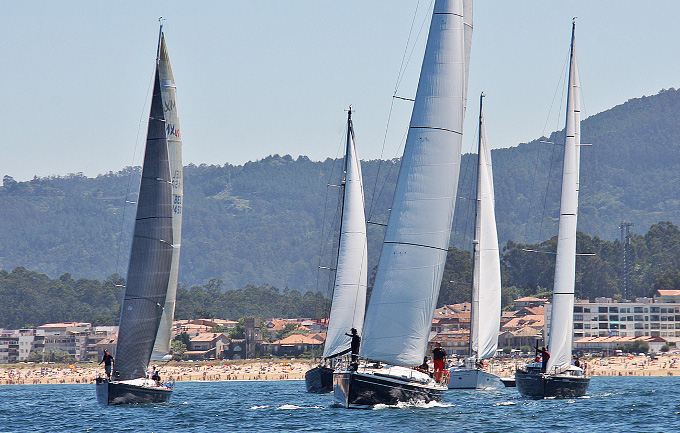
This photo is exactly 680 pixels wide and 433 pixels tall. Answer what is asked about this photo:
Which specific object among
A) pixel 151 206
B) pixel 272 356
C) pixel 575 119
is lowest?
pixel 272 356

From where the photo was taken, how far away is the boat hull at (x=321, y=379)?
45.6m

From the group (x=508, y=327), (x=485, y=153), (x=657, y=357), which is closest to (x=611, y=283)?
(x=508, y=327)

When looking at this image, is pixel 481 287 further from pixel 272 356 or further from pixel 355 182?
pixel 272 356

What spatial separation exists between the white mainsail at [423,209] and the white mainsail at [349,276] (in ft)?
50.7

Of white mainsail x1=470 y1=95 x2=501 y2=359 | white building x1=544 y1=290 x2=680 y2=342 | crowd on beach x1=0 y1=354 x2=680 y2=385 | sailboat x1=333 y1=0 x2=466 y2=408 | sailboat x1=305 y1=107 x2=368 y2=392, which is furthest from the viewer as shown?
white building x1=544 y1=290 x2=680 y2=342

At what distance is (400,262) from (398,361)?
286cm

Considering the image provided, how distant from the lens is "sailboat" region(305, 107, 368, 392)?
45844 millimetres

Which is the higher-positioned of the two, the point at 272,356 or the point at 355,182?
the point at 355,182

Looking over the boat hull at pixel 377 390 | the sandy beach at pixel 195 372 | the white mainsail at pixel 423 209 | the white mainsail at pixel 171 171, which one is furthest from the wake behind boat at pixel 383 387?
the sandy beach at pixel 195 372

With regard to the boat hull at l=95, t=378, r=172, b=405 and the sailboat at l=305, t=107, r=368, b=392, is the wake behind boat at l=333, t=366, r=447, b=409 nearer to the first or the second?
the boat hull at l=95, t=378, r=172, b=405

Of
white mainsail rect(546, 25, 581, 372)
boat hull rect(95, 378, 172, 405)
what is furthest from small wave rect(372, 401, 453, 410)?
boat hull rect(95, 378, 172, 405)

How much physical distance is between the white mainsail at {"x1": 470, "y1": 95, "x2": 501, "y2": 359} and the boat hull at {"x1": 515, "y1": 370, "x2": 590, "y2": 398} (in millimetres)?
9611

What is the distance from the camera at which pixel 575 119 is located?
134 feet

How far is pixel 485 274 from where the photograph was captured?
1986 inches
